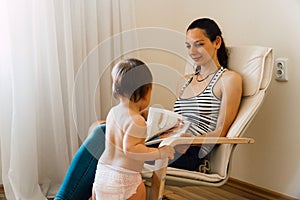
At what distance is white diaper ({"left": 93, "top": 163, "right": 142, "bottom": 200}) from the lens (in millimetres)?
1833

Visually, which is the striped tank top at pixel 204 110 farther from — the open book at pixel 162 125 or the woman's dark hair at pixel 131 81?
the woman's dark hair at pixel 131 81

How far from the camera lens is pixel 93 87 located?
2.84 metres

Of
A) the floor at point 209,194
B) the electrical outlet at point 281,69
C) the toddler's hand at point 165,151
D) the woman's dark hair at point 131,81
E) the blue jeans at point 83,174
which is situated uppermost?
the woman's dark hair at point 131,81

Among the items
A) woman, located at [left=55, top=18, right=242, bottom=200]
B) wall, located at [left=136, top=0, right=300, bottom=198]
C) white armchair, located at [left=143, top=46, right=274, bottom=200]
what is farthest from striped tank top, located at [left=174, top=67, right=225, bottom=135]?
wall, located at [left=136, top=0, right=300, bottom=198]

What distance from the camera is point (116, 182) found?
1.83m

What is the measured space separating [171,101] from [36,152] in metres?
0.86

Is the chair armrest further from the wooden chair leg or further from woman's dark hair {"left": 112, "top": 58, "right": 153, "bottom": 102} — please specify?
woman's dark hair {"left": 112, "top": 58, "right": 153, "bottom": 102}

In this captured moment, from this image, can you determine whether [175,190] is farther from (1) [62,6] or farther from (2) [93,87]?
(1) [62,6]

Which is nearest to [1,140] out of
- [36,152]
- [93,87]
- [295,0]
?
[36,152]

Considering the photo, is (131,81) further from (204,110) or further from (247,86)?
(247,86)

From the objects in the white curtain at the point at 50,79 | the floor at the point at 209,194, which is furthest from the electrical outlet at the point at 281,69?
the white curtain at the point at 50,79

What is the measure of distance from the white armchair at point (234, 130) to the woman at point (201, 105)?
0.18ft

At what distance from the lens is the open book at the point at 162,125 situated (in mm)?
2107

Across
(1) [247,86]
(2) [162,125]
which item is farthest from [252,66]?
(2) [162,125]
